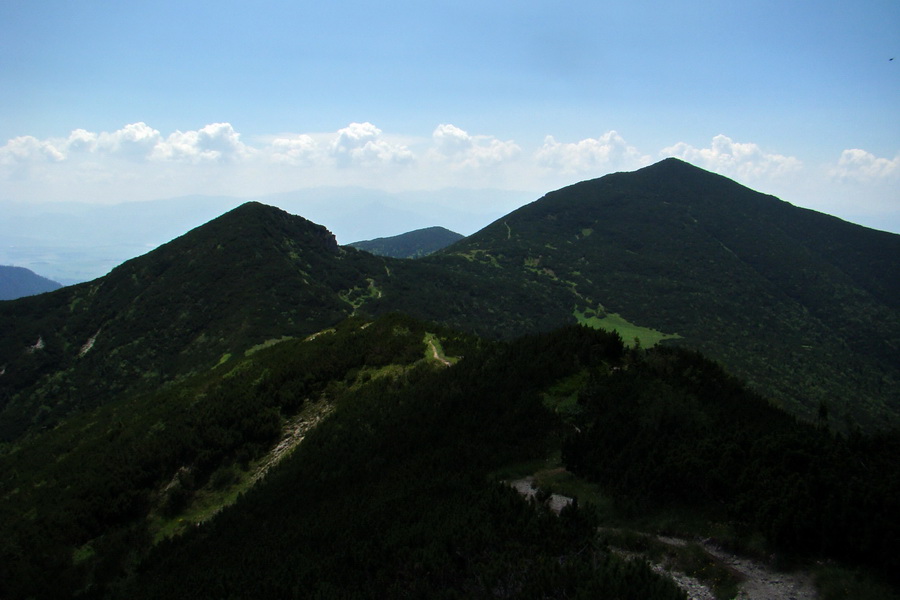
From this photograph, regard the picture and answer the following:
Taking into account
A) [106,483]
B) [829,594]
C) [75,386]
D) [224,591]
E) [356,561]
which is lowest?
[75,386]

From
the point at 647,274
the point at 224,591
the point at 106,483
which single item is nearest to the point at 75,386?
the point at 106,483

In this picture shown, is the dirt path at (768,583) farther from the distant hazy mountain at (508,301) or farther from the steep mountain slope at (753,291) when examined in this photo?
the steep mountain slope at (753,291)

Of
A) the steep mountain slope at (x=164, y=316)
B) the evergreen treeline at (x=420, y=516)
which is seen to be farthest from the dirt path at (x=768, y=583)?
the steep mountain slope at (x=164, y=316)

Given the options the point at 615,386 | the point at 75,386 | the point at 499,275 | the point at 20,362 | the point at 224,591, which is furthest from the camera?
the point at 499,275

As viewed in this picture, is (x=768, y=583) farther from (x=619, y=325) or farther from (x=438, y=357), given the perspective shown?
(x=619, y=325)

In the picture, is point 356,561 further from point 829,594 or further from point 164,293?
point 164,293

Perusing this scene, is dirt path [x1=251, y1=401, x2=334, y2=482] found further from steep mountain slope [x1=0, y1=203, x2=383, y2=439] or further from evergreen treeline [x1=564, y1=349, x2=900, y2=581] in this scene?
steep mountain slope [x1=0, y1=203, x2=383, y2=439]

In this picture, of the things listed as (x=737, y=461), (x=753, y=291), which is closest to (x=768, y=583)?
(x=737, y=461)
